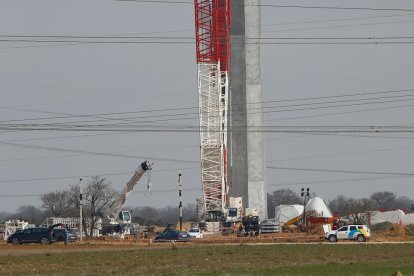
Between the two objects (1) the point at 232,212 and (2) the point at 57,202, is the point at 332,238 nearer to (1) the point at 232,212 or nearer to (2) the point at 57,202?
(1) the point at 232,212

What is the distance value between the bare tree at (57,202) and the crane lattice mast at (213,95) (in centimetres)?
6537

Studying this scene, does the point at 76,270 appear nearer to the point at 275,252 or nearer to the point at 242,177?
the point at 275,252

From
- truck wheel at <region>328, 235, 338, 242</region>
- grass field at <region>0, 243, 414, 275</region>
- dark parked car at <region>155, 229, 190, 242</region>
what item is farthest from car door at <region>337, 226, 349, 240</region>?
grass field at <region>0, 243, 414, 275</region>

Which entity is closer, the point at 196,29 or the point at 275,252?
the point at 275,252

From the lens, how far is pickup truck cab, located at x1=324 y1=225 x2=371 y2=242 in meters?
92.4

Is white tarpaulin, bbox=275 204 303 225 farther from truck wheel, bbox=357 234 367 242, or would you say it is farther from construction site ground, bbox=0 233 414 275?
construction site ground, bbox=0 233 414 275

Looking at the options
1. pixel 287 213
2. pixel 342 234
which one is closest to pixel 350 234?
pixel 342 234

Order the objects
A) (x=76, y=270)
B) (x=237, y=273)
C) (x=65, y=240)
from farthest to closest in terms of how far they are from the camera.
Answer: (x=65, y=240) → (x=76, y=270) → (x=237, y=273)

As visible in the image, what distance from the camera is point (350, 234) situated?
93.2m

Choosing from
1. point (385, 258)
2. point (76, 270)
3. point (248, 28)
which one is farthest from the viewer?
point (248, 28)

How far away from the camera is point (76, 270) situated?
4659cm

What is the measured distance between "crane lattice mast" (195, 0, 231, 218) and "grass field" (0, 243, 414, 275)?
53.8 m

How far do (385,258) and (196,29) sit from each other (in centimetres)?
6549

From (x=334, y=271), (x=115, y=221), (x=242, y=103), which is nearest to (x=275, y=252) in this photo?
(x=334, y=271)
